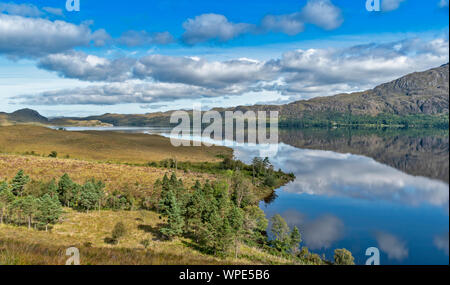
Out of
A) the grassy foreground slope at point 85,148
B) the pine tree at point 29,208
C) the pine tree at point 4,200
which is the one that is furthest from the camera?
the grassy foreground slope at point 85,148

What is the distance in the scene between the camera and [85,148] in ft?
337

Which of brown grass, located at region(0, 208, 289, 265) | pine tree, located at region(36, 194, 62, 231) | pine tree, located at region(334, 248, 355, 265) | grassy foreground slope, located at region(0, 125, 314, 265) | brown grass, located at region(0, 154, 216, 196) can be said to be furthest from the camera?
brown grass, located at region(0, 154, 216, 196)

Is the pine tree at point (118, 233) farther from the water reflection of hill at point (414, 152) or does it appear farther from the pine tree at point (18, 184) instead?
the water reflection of hill at point (414, 152)

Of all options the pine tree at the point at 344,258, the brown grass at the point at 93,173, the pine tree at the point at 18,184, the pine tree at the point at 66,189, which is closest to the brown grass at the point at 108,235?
the pine tree at the point at 66,189

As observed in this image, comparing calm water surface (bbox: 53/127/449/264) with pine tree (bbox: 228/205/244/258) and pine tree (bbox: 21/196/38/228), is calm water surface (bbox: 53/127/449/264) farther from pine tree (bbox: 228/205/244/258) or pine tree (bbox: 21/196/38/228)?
pine tree (bbox: 21/196/38/228)

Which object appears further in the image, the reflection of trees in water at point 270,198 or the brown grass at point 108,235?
the reflection of trees in water at point 270,198

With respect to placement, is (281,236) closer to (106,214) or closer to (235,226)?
(235,226)

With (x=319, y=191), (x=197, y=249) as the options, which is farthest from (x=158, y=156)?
(x=197, y=249)

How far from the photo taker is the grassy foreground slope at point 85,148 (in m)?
90.7

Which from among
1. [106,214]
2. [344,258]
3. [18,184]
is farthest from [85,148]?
[344,258]

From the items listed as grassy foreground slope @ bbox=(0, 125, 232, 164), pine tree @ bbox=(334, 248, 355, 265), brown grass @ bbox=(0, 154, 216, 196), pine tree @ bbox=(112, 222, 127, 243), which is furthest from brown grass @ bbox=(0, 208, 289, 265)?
grassy foreground slope @ bbox=(0, 125, 232, 164)

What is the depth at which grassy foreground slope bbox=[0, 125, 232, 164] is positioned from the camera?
9069cm
